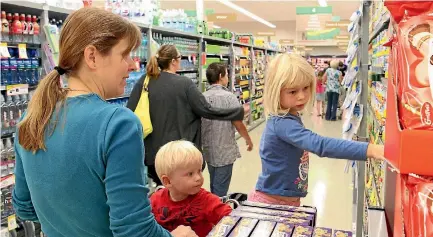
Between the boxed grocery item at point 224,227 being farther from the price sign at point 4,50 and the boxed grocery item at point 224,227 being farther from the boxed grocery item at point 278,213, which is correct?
the price sign at point 4,50

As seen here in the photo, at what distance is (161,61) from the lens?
406cm

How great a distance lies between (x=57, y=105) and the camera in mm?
1281

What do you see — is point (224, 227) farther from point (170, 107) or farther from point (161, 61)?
point (161, 61)

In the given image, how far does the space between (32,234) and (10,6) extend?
194cm

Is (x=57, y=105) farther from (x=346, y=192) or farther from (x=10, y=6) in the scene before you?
(x=346, y=192)

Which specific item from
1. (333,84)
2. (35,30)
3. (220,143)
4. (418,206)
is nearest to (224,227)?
(418,206)

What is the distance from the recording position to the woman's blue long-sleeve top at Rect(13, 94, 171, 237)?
1.21 meters

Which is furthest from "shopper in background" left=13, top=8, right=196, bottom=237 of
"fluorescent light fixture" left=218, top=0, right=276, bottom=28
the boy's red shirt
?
"fluorescent light fixture" left=218, top=0, right=276, bottom=28

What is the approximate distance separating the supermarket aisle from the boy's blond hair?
3.02 m

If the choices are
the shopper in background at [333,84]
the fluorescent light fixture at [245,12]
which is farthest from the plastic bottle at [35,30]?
the fluorescent light fixture at [245,12]

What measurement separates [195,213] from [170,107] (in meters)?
2.04

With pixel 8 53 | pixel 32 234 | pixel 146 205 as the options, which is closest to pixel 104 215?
pixel 146 205

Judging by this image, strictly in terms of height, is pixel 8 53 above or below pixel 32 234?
above

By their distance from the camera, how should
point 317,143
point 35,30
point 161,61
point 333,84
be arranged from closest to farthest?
point 317,143 < point 35,30 < point 161,61 < point 333,84
